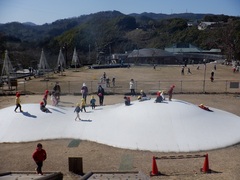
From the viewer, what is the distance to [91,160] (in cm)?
1370

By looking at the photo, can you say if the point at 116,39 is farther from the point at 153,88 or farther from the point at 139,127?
the point at 139,127

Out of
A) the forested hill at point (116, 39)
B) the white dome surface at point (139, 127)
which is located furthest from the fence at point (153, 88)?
the forested hill at point (116, 39)

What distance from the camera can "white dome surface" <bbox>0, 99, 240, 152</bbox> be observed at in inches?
592

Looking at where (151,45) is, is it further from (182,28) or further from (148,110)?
(148,110)

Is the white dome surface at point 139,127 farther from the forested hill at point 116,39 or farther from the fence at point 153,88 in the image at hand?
the forested hill at point 116,39

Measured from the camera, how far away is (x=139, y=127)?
16.0 meters

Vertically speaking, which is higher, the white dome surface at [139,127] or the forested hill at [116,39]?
the forested hill at [116,39]

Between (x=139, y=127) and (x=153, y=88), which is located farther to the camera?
(x=153, y=88)

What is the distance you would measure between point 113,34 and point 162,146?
161753 millimetres

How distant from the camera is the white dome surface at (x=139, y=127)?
15.0 metres

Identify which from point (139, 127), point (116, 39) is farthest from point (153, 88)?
point (116, 39)

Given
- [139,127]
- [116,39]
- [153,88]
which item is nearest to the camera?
[139,127]

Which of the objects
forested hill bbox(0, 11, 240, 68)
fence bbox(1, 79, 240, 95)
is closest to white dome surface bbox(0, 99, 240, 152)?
fence bbox(1, 79, 240, 95)

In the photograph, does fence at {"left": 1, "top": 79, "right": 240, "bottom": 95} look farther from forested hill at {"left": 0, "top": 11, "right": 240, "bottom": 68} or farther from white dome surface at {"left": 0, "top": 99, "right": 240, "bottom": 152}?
forested hill at {"left": 0, "top": 11, "right": 240, "bottom": 68}
